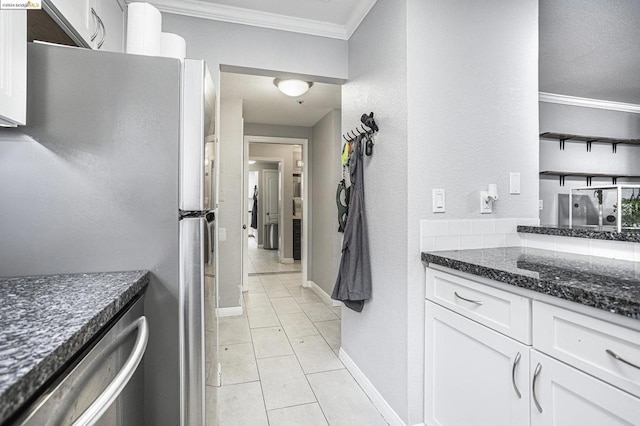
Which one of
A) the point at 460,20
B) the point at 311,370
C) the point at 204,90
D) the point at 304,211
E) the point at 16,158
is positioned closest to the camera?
the point at 16,158

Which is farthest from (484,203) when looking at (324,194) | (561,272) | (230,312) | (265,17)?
(230,312)

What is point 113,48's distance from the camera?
1772 mm

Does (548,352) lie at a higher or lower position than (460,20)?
lower

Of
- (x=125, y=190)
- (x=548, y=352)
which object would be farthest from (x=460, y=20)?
(x=125, y=190)

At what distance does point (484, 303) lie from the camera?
125 cm

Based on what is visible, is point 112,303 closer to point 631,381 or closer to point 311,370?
point 631,381

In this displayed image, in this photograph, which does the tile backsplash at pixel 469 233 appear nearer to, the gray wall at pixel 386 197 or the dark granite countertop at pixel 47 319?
the gray wall at pixel 386 197

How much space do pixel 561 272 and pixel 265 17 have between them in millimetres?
2166

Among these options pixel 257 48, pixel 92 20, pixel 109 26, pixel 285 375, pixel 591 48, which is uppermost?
pixel 591 48

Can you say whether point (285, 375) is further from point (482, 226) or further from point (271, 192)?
point (271, 192)

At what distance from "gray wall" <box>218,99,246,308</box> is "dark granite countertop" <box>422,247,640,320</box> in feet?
8.38

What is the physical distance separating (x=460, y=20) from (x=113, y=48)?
1.88 meters

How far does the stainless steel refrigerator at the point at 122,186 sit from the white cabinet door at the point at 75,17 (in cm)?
28

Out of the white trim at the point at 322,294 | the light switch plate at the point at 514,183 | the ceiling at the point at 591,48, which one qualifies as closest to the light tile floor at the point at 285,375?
the white trim at the point at 322,294
